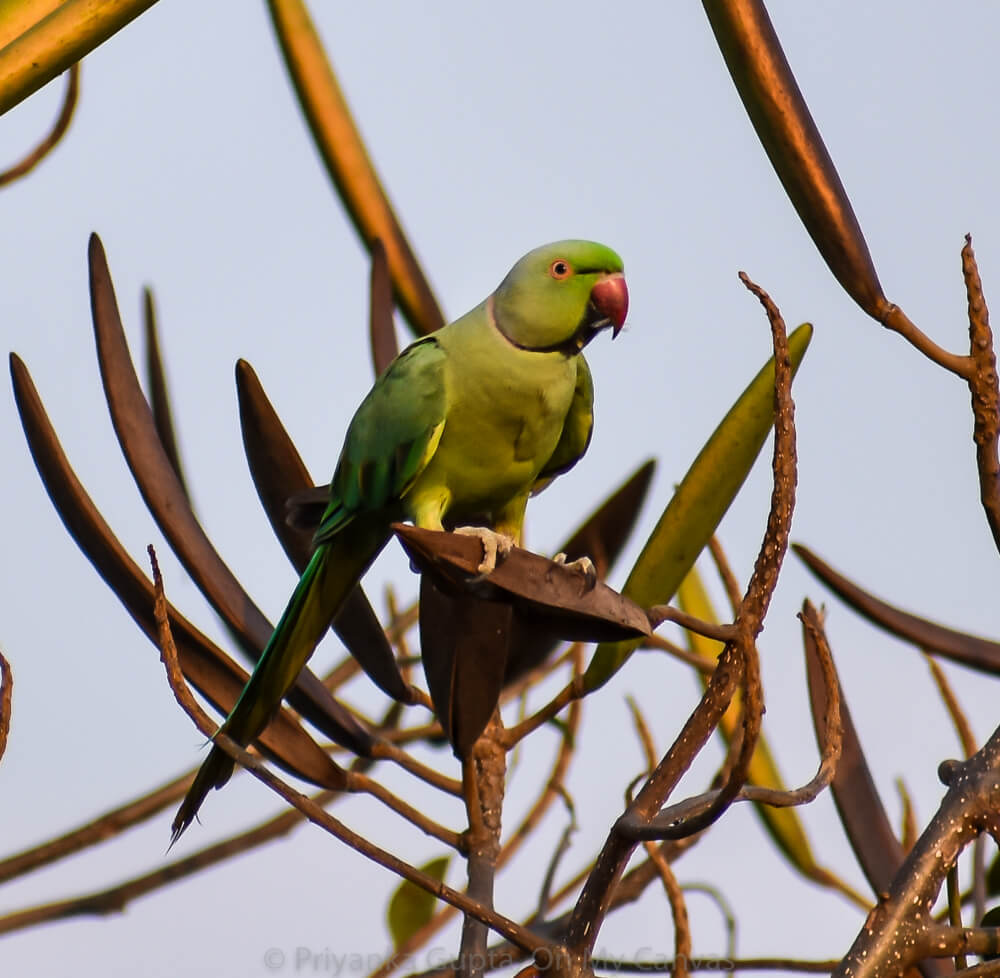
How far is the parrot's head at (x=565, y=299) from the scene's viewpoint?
2207mm

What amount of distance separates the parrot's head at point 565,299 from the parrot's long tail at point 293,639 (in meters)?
0.42

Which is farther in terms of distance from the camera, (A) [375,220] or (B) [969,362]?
(A) [375,220]

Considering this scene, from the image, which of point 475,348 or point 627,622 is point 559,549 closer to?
point 475,348

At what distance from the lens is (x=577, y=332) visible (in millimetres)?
2232

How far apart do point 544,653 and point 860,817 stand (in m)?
0.45

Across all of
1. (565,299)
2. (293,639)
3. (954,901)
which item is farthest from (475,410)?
(954,901)

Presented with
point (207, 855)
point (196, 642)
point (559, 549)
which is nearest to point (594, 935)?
point (196, 642)

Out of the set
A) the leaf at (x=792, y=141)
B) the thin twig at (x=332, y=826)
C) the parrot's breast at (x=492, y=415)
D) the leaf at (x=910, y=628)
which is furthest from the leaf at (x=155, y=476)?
the leaf at (x=792, y=141)

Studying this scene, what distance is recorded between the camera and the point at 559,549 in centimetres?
197

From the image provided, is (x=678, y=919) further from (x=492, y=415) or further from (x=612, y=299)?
(x=612, y=299)

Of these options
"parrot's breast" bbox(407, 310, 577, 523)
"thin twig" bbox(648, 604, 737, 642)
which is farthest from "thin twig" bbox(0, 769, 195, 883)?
"thin twig" bbox(648, 604, 737, 642)

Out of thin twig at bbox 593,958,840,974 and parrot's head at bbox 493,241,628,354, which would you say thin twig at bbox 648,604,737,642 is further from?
parrot's head at bbox 493,241,628,354

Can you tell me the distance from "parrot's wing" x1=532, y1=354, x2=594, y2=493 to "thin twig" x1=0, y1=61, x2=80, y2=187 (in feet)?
3.03

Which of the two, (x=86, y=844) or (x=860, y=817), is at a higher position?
(x=860, y=817)
